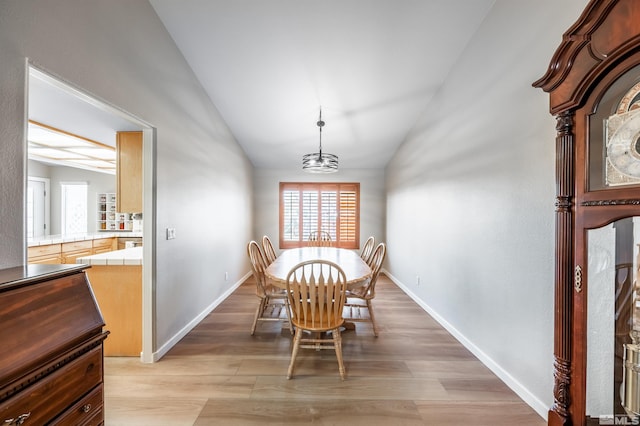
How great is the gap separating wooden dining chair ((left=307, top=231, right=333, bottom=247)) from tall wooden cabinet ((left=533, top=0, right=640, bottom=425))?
3821 millimetres

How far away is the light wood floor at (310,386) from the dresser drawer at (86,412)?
51 centimetres

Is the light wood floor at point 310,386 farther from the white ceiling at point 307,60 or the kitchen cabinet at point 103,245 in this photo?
the kitchen cabinet at point 103,245

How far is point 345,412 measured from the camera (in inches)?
67.6

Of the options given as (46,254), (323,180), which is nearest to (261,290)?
(46,254)

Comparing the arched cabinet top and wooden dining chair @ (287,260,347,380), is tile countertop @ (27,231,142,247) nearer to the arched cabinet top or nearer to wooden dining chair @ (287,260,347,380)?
wooden dining chair @ (287,260,347,380)

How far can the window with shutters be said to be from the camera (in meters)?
5.78

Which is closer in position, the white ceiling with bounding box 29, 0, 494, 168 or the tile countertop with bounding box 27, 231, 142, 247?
the white ceiling with bounding box 29, 0, 494, 168

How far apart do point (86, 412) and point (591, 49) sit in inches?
109

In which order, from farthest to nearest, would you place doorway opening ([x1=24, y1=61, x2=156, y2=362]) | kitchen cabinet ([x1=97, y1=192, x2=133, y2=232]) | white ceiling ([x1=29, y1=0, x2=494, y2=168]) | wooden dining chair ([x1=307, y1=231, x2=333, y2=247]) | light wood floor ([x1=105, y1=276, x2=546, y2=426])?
1. kitchen cabinet ([x1=97, y1=192, x2=133, y2=232])
2. wooden dining chair ([x1=307, y1=231, x2=333, y2=247])
3. white ceiling ([x1=29, y1=0, x2=494, y2=168])
4. doorway opening ([x1=24, y1=61, x2=156, y2=362])
5. light wood floor ([x1=105, y1=276, x2=546, y2=426])

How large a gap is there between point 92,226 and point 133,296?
565 centimetres

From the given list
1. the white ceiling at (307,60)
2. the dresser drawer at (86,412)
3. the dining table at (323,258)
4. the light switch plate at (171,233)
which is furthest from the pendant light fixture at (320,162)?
the dresser drawer at (86,412)

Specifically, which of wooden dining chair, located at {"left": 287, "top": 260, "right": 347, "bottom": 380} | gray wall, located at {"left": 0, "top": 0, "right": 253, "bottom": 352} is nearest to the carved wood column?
wooden dining chair, located at {"left": 287, "top": 260, "right": 347, "bottom": 380}

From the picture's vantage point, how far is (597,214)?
46.3 inches

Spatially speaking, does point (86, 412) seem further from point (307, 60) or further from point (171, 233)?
point (307, 60)
